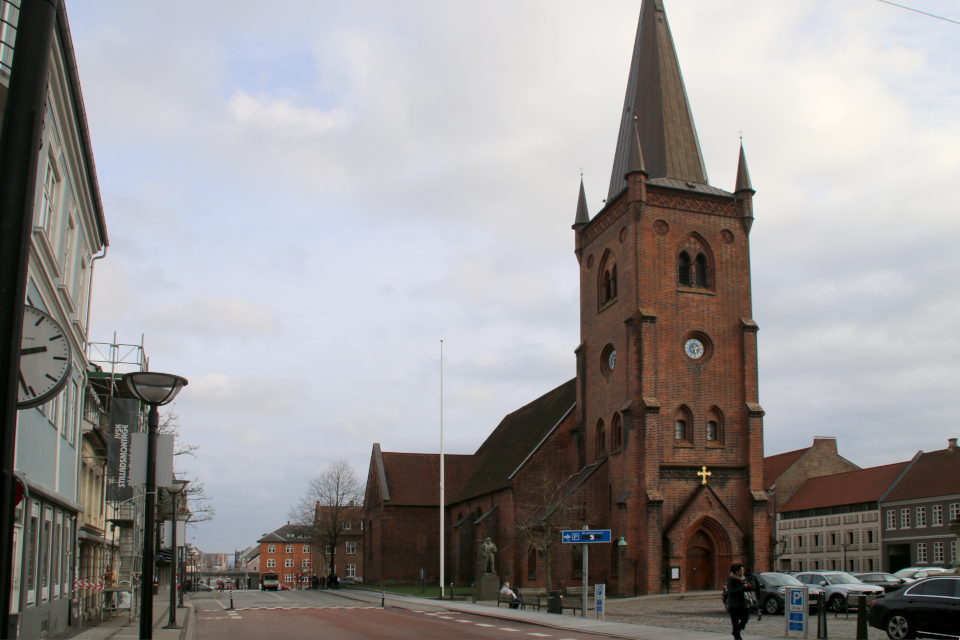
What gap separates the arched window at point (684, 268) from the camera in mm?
42688

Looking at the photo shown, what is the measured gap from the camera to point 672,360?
135 ft

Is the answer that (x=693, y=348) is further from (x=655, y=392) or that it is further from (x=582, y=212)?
(x=582, y=212)

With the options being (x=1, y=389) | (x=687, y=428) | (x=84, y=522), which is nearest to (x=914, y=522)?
(x=687, y=428)

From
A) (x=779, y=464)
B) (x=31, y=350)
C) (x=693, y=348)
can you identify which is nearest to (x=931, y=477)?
(x=779, y=464)

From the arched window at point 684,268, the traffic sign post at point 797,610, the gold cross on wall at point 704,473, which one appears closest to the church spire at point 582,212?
the arched window at point 684,268

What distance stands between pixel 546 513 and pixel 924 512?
1376 inches

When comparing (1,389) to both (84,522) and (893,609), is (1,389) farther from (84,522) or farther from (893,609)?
(84,522)

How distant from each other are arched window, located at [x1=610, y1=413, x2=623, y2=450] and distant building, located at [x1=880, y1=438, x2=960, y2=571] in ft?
94.6

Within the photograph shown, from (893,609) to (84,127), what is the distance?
1991 cm

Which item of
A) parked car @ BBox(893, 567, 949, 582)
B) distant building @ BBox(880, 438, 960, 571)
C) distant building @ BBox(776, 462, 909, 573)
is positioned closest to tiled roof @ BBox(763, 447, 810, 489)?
distant building @ BBox(776, 462, 909, 573)

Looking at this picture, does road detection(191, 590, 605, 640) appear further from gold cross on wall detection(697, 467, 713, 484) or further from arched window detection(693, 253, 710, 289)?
arched window detection(693, 253, 710, 289)

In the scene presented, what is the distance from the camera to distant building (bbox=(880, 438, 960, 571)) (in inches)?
2317

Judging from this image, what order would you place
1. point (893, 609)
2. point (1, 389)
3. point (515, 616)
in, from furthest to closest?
point (515, 616)
point (893, 609)
point (1, 389)

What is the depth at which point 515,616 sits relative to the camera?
81.5 ft
